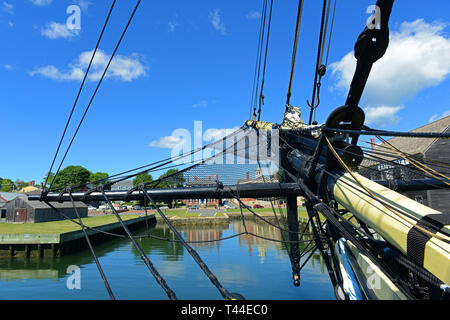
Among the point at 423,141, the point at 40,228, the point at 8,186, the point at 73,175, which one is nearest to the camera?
the point at 423,141

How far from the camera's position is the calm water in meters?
13.5

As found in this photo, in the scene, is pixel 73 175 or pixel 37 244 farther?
pixel 73 175

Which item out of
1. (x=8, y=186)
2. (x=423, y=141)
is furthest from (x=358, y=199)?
(x=8, y=186)

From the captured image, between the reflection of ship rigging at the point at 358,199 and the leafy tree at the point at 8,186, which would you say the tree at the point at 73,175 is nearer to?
the leafy tree at the point at 8,186

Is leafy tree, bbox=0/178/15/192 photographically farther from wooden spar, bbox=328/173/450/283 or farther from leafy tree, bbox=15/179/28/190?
wooden spar, bbox=328/173/450/283

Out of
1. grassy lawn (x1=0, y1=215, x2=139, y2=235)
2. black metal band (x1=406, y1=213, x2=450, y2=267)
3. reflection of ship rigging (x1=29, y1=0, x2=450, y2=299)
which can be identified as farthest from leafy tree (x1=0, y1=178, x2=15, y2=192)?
black metal band (x1=406, y1=213, x2=450, y2=267)

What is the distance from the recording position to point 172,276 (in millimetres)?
16578

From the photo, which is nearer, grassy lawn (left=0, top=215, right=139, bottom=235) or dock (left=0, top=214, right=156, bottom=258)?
dock (left=0, top=214, right=156, bottom=258)

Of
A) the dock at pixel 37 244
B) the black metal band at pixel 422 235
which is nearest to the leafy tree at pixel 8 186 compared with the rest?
the dock at pixel 37 244

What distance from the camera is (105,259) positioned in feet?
70.8

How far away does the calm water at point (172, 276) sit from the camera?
13.5 meters

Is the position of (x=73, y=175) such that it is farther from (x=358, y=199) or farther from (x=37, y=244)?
(x=358, y=199)

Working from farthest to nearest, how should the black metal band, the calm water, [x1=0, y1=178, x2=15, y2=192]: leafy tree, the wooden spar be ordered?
[x1=0, y1=178, x2=15, y2=192]: leafy tree < the calm water < the black metal band < the wooden spar

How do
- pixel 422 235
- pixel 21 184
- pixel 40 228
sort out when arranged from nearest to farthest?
1. pixel 422 235
2. pixel 40 228
3. pixel 21 184
